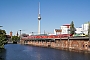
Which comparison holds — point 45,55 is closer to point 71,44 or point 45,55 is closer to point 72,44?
point 72,44

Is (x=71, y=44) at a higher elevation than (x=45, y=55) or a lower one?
higher

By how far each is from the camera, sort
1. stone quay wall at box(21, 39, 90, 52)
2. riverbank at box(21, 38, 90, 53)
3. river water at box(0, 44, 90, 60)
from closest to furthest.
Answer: river water at box(0, 44, 90, 60) < riverbank at box(21, 38, 90, 53) < stone quay wall at box(21, 39, 90, 52)

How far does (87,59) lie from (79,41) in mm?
35699

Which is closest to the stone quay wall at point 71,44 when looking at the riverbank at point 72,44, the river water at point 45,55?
the riverbank at point 72,44

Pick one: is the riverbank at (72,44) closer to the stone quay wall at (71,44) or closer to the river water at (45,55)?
the stone quay wall at (71,44)

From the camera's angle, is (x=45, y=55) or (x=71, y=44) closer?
(x=45, y=55)

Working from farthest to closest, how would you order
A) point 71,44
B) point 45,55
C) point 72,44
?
point 71,44
point 72,44
point 45,55

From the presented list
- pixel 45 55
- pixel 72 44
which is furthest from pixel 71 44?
pixel 45 55

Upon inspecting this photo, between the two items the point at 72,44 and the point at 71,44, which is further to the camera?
the point at 71,44

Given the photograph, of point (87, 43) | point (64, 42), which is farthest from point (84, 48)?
point (64, 42)

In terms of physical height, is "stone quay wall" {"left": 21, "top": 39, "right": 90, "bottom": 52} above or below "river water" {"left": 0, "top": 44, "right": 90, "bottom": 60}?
above

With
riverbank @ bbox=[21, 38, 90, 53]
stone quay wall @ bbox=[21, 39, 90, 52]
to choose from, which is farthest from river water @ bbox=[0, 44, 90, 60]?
stone quay wall @ bbox=[21, 39, 90, 52]

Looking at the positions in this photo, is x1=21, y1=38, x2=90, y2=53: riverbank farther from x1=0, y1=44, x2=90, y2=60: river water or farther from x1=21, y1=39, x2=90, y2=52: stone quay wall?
x1=0, y1=44, x2=90, y2=60: river water

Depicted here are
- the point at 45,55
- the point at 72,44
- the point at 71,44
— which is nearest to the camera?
the point at 45,55
